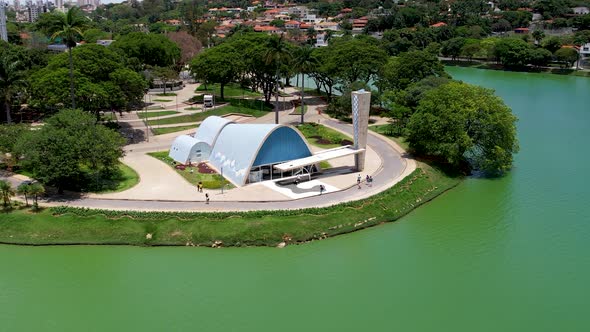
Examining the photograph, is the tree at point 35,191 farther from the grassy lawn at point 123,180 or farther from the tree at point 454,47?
the tree at point 454,47

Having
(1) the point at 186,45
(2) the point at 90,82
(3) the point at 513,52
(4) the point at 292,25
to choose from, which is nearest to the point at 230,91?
(1) the point at 186,45

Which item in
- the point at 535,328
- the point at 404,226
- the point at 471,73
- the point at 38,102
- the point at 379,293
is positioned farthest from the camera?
the point at 471,73

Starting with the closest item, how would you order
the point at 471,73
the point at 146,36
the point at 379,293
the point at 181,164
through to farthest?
the point at 379,293
the point at 181,164
the point at 146,36
the point at 471,73

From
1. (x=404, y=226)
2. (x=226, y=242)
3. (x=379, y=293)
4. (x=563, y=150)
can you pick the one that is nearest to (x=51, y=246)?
(x=226, y=242)

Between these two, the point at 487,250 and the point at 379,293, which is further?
the point at 487,250

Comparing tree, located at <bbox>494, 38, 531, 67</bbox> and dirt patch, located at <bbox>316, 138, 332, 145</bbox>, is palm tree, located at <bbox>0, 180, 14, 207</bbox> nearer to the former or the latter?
dirt patch, located at <bbox>316, 138, 332, 145</bbox>

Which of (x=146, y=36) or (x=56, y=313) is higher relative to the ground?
(x=146, y=36)

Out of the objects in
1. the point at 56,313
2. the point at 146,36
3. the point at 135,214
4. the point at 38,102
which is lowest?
the point at 56,313

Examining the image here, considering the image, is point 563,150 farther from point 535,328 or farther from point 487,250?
point 535,328
